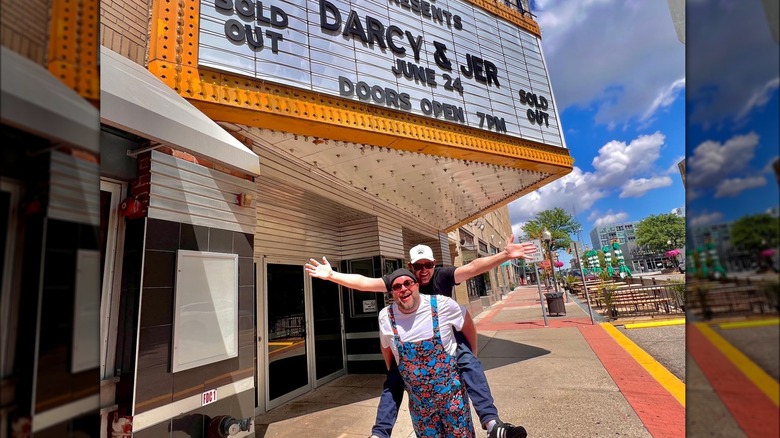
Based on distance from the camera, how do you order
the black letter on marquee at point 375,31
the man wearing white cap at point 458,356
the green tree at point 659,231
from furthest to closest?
the green tree at point 659,231 < the black letter on marquee at point 375,31 < the man wearing white cap at point 458,356

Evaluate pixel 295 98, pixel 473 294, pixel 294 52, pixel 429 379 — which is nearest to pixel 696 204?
pixel 429 379

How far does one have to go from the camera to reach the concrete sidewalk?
4.34 meters

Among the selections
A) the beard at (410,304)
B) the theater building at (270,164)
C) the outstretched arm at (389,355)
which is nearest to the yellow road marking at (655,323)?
the theater building at (270,164)

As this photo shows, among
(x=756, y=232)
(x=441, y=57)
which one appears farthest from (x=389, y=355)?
(x=441, y=57)

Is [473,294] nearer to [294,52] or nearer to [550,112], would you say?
[550,112]

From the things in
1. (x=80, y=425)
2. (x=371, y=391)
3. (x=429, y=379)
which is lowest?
(x=371, y=391)

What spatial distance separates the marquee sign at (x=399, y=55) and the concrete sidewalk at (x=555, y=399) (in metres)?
4.31

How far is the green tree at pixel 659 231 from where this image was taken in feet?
216

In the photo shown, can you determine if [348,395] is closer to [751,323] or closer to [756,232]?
[751,323]

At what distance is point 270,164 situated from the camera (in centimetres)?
515

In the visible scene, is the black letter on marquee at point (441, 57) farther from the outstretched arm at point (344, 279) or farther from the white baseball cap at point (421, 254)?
the outstretched arm at point (344, 279)

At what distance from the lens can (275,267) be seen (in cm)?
643

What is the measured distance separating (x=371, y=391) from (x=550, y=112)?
21.7ft

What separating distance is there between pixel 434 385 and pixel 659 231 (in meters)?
83.5
